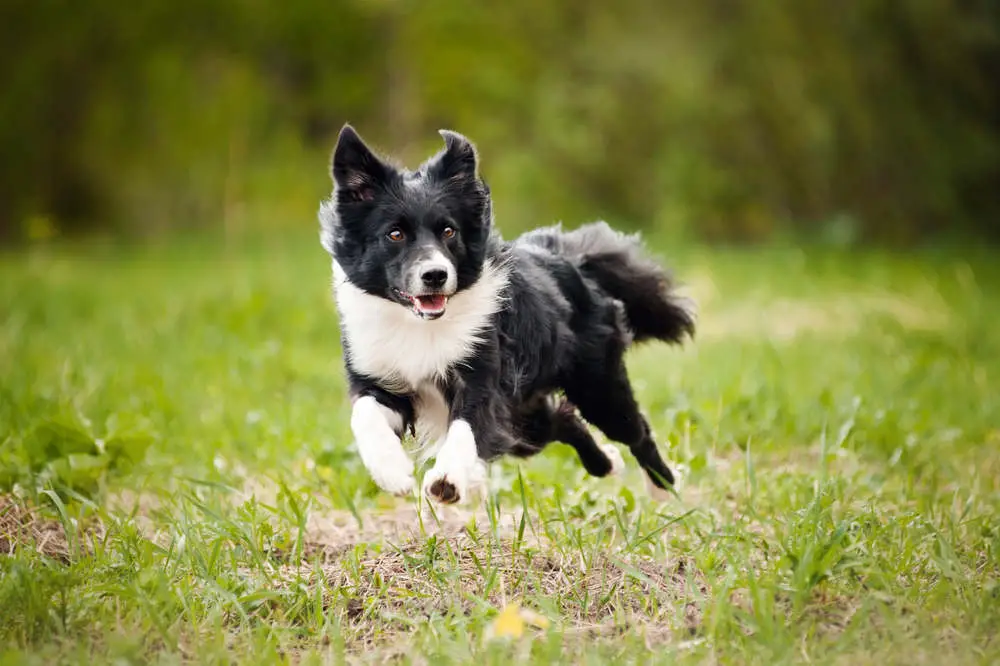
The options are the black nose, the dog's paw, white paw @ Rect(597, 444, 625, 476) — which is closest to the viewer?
the dog's paw

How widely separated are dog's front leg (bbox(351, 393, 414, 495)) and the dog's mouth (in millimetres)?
389

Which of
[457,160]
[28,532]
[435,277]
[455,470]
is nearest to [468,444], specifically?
[455,470]

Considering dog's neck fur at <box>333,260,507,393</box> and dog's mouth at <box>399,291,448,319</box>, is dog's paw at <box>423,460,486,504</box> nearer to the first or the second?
dog's neck fur at <box>333,260,507,393</box>

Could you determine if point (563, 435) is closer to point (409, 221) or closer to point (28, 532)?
point (409, 221)

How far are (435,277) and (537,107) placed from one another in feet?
55.5

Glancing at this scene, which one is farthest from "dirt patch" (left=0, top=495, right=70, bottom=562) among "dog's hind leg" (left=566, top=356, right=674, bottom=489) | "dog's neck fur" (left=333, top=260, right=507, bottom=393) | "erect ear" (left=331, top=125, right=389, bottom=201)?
"dog's hind leg" (left=566, top=356, right=674, bottom=489)

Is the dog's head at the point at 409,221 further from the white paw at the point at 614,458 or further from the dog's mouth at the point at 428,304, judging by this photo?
the white paw at the point at 614,458

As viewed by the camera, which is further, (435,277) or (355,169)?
(355,169)

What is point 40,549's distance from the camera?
395 cm

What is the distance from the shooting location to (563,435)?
482 centimetres

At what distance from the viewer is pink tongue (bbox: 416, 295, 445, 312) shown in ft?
13.0

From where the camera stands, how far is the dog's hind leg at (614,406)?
4645 millimetres

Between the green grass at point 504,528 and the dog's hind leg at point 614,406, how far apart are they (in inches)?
5.8

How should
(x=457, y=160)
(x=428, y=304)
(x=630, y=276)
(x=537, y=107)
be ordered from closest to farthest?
(x=428, y=304), (x=457, y=160), (x=630, y=276), (x=537, y=107)
